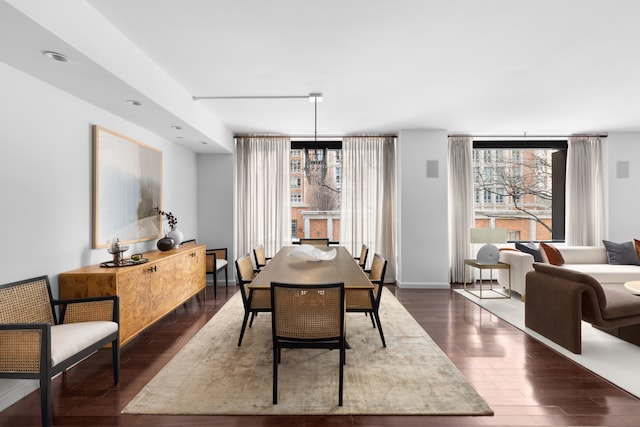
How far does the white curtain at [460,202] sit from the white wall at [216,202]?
380 cm

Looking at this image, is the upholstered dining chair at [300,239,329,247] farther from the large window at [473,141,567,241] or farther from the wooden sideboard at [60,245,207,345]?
the large window at [473,141,567,241]

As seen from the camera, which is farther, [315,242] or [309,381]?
[315,242]

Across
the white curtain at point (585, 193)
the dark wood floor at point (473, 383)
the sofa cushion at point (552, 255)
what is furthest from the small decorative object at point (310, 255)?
the white curtain at point (585, 193)

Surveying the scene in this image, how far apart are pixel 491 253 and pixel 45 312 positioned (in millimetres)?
5243

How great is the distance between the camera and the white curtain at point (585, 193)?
6.20 metres

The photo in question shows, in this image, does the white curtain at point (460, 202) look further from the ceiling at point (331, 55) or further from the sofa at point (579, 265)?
the ceiling at point (331, 55)

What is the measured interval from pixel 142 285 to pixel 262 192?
10.5 ft

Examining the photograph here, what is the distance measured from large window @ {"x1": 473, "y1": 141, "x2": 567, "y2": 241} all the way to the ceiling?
6.26 feet

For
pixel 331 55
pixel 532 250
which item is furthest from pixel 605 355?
pixel 331 55

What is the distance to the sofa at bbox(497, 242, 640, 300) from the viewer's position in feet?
16.2

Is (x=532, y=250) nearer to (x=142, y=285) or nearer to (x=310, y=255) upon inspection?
(x=310, y=255)

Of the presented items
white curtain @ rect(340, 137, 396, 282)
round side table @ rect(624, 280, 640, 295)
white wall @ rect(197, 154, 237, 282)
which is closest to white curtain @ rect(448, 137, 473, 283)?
white curtain @ rect(340, 137, 396, 282)

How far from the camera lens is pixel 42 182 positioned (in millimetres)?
2729

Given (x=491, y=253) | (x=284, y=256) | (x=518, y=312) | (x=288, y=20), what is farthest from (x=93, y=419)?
(x=491, y=253)
